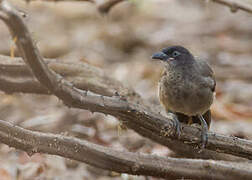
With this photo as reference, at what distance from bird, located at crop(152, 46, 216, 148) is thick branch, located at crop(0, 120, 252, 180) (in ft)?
2.45

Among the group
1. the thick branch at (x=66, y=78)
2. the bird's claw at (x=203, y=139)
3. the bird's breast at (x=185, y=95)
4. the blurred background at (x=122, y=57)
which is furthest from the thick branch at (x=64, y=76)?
the bird's claw at (x=203, y=139)

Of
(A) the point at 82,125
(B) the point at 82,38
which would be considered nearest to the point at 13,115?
(A) the point at 82,125

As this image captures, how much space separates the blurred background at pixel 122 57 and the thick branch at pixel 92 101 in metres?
0.85

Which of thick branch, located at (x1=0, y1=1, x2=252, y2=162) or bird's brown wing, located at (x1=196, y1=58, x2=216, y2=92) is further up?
thick branch, located at (x1=0, y1=1, x2=252, y2=162)

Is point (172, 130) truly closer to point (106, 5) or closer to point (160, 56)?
point (160, 56)

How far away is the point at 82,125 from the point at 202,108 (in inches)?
61.3

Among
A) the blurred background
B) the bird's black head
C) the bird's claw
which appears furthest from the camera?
the blurred background

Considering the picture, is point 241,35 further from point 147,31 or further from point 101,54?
point 101,54

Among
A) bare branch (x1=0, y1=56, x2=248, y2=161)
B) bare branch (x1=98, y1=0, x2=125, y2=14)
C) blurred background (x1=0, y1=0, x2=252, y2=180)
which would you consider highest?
bare branch (x1=98, y1=0, x2=125, y2=14)

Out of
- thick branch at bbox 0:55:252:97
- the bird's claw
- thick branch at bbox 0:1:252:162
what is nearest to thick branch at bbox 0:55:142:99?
thick branch at bbox 0:55:252:97

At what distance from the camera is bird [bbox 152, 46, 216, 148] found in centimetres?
412

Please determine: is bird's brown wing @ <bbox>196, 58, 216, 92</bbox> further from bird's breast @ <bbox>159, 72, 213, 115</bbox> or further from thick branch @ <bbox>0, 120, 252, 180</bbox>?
thick branch @ <bbox>0, 120, 252, 180</bbox>

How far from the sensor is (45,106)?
634 centimetres

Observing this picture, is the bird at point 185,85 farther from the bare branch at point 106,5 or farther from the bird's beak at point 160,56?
the bare branch at point 106,5
